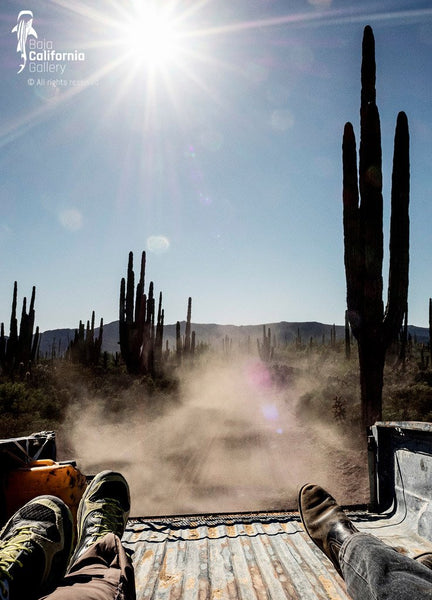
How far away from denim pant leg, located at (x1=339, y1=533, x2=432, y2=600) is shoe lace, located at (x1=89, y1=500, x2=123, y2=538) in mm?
1408

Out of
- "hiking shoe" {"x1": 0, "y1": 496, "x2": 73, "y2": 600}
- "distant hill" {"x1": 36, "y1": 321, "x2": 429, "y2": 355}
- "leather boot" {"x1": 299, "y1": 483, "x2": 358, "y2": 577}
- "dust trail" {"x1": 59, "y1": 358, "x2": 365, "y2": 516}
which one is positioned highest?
"distant hill" {"x1": 36, "y1": 321, "x2": 429, "y2": 355}

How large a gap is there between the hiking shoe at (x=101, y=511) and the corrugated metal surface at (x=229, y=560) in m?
0.50

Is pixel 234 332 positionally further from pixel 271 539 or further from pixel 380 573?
pixel 380 573

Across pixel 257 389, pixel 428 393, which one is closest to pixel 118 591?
pixel 428 393

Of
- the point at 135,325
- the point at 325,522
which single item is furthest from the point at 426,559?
the point at 135,325

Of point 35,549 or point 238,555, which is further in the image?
point 238,555

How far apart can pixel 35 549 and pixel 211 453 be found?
1018 centimetres

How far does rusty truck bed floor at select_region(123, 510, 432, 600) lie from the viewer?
2557mm

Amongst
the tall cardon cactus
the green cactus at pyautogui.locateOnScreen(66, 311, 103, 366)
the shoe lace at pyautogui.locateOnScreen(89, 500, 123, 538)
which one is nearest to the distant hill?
the green cactus at pyautogui.locateOnScreen(66, 311, 103, 366)

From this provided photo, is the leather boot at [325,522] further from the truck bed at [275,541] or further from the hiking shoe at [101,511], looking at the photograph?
the hiking shoe at [101,511]

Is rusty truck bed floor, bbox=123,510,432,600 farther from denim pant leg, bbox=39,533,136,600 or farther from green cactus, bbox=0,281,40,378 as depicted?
green cactus, bbox=0,281,40,378

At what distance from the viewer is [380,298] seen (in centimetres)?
930

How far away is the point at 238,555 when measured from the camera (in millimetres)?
3090

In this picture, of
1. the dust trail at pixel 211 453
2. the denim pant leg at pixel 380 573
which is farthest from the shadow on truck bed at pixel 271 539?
the dust trail at pixel 211 453
